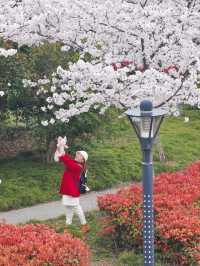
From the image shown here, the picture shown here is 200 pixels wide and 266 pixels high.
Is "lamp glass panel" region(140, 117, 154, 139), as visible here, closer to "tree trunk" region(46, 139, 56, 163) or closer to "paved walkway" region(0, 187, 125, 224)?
"paved walkway" region(0, 187, 125, 224)

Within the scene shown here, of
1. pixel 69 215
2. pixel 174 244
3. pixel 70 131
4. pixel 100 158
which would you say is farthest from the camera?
pixel 100 158

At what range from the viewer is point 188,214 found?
9.27 m

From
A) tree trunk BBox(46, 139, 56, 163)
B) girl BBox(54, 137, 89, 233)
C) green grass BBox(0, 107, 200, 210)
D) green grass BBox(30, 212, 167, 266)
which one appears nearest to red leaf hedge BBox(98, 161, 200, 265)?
green grass BBox(30, 212, 167, 266)

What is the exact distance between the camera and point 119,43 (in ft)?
38.5

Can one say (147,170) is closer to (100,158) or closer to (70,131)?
(70,131)

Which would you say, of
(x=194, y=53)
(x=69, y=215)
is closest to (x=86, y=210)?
(x=69, y=215)

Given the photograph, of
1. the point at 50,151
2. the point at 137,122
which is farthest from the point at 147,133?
the point at 50,151

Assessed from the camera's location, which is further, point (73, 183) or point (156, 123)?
point (73, 183)

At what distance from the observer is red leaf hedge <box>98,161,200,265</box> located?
8586 millimetres

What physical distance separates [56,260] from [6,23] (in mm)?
5459

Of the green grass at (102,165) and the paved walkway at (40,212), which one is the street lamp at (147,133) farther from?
the green grass at (102,165)

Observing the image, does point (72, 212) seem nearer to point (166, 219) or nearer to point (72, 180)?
point (72, 180)

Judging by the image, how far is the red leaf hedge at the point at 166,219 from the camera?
8.59 m

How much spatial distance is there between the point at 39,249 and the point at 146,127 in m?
1.74
